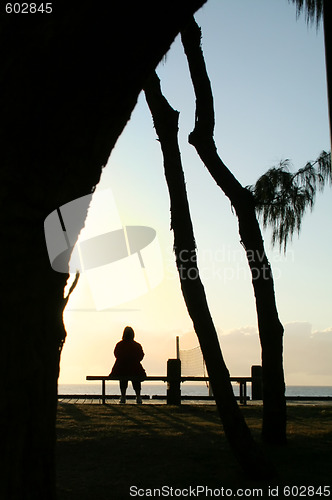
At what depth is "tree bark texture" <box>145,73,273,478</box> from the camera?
4.82 meters

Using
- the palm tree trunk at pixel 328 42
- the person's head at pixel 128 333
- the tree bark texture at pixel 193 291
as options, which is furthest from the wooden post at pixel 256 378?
the palm tree trunk at pixel 328 42

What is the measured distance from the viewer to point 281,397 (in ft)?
21.0

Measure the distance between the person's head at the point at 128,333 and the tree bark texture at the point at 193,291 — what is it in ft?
27.8

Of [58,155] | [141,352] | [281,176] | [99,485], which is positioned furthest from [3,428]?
[141,352]

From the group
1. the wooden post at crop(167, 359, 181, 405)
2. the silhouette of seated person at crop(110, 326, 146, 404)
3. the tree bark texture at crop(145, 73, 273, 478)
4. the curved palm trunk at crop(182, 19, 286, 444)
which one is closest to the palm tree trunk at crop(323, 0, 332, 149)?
the tree bark texture at crop(145, 73, 273, 478)

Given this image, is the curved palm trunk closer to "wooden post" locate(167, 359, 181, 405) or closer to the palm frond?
the palm frond

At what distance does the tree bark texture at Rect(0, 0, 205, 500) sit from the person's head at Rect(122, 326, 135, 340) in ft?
36.0

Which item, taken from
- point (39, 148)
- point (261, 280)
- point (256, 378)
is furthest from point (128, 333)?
point (39, 148)

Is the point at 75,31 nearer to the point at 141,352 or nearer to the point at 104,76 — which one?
the point at 104,76

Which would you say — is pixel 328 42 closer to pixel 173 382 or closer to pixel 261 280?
pixel 261 280

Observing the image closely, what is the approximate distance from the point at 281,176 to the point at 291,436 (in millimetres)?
3257

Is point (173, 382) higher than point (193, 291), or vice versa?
point (193, 291)

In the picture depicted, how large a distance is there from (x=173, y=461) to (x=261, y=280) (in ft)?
6.66

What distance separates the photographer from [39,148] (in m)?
2.55
